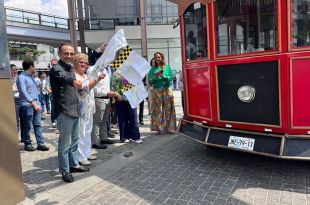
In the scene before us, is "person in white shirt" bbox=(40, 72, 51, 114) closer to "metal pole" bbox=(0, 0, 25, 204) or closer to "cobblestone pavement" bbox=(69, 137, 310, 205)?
"cobblestone pavement" bbox=(69, 137, 310, 205)

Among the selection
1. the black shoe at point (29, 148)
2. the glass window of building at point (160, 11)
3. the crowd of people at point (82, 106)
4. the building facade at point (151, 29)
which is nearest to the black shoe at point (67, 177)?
the crowd of people at point (82, 106)

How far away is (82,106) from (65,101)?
1.46 ft

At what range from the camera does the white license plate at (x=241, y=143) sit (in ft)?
13.8

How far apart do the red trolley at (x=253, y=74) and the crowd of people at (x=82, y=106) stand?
1647 mm

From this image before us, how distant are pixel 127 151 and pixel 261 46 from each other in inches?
119

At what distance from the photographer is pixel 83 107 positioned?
14.9 ft

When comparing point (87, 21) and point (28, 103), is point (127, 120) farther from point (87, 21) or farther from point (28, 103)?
point (87, 21)

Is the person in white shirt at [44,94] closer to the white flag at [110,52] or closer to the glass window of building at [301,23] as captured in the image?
the white flag at [110,52]

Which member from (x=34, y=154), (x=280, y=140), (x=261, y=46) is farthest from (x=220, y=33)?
(x=34, y=154)

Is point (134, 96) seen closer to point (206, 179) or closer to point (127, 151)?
point (127, 151)

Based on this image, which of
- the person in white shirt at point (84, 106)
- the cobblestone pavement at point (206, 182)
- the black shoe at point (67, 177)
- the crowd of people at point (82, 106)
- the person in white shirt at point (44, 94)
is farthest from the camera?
the person in white shirt at point (44, 94)

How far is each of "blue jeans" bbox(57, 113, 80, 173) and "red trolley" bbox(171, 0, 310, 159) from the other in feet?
6.29

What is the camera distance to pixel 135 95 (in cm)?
600

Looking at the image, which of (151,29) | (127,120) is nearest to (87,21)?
(151,29)
